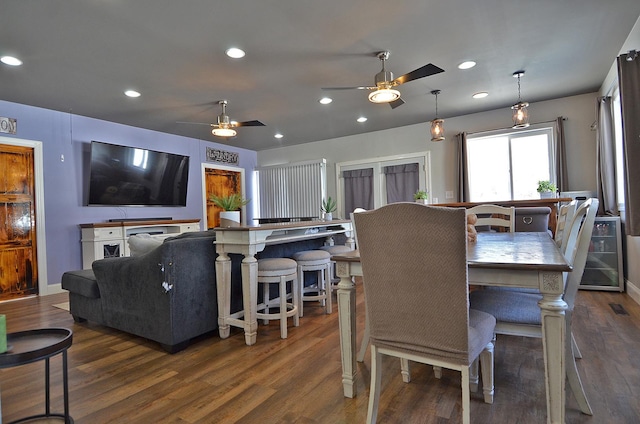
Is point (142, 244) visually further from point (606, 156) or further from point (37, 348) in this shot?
point (606, 156)

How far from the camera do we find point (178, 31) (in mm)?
2797

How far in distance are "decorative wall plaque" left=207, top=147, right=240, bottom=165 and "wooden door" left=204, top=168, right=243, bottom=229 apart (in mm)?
211

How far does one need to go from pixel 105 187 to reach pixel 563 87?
6746 mm

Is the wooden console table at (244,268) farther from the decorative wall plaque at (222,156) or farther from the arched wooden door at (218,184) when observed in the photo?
the decorative wall plaque at (222,156)

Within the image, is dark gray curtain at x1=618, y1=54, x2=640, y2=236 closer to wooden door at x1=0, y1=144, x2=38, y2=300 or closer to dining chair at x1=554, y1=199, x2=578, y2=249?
dining chair at x1=554, y1=199, x2=578, y2=249

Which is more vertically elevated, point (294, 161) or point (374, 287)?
point (294, 161)

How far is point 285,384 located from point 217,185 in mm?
5919

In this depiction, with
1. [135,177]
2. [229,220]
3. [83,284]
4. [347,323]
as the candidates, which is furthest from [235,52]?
[135,177]

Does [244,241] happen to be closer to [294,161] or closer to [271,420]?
[271,420]

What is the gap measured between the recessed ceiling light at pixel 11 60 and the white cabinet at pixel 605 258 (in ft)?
20.8

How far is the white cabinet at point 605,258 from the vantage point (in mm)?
3902

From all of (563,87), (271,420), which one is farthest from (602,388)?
(563,87)

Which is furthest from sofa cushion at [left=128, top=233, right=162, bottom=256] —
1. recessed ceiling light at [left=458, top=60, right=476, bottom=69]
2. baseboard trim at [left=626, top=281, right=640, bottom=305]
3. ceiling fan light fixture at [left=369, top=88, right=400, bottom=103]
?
baseboard trim at [left=626, top=281, right=640, bottom=305]

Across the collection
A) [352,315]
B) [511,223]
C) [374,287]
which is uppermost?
[511,223]
